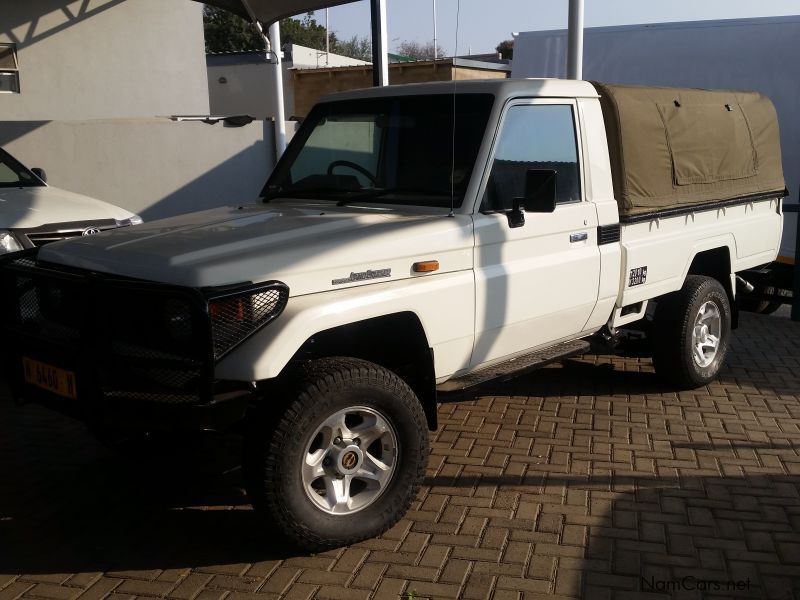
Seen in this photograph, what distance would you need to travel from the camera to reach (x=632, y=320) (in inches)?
228

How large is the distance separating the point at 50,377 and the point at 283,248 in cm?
118

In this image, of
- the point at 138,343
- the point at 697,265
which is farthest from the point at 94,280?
the point at 697,265

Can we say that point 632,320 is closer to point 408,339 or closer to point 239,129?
point 408,339

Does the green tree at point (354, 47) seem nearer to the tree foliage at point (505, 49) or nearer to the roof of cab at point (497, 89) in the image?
the tree foliage at point (505, 49)

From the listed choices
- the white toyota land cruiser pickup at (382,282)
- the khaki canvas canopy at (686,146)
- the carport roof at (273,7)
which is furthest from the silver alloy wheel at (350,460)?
the carport roof at (273,7)

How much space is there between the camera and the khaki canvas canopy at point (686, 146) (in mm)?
5406

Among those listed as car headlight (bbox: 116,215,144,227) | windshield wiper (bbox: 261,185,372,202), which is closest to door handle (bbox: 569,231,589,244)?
windshield wiper (bbox: 261,185,372,202)

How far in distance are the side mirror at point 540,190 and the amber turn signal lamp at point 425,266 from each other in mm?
613

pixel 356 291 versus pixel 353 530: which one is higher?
pixel 356 291

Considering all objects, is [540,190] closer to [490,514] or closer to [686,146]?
[490,514]

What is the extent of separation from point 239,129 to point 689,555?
9.78 metres

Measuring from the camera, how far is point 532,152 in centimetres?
488

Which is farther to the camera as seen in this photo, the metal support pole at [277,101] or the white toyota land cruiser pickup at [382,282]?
the metal support pole at [277,101]

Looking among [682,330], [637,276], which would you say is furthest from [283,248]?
[682,330]
